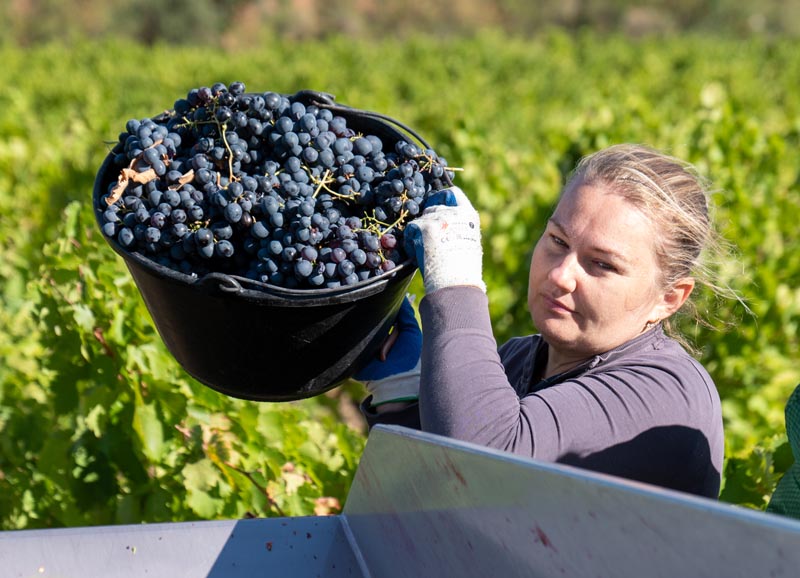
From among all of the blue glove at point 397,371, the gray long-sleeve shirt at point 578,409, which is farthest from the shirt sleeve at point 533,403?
the blue glove at point 397,371

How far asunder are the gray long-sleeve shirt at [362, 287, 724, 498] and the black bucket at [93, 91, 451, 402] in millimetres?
149

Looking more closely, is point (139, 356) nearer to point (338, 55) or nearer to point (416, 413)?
point (416, 413)

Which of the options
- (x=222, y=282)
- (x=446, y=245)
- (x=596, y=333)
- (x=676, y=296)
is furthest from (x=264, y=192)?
(x=676, y=296)

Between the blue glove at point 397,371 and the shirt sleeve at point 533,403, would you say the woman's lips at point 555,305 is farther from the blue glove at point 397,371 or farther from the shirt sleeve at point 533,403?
the blue glove at point 397,371

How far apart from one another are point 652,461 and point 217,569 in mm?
736

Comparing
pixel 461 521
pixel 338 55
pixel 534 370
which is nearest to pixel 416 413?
pixel 534 370

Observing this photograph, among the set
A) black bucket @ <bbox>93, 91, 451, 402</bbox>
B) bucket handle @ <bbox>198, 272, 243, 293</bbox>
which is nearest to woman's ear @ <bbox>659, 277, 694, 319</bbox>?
black bucket @ <bbox>93, 91, 451, 402</bbox>

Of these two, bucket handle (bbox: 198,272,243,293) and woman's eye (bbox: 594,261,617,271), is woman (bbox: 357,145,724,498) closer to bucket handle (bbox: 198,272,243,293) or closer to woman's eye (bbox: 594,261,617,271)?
woman's eye (bbox: 594,261,617,271)

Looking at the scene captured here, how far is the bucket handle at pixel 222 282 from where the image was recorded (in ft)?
4.99

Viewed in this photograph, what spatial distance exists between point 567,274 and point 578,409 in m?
0.24

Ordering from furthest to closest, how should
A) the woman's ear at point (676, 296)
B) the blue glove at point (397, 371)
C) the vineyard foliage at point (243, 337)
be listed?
the vineyard foliage at point (243, 337), the blue glove at point (397, 371), the woman's ear at point (676, 296)

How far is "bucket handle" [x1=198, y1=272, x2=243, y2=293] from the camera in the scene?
59.8 inches

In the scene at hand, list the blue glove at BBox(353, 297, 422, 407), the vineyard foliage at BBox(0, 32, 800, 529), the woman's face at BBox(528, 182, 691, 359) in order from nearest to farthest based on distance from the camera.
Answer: the woman's face at BBox(528, 182, 691, 359) < the blue glove at BBox(353, 297, 422, 407) < the vineyard foliage at BBox(0, 32, 800, 529)

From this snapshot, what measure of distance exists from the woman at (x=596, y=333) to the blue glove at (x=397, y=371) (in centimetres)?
26
